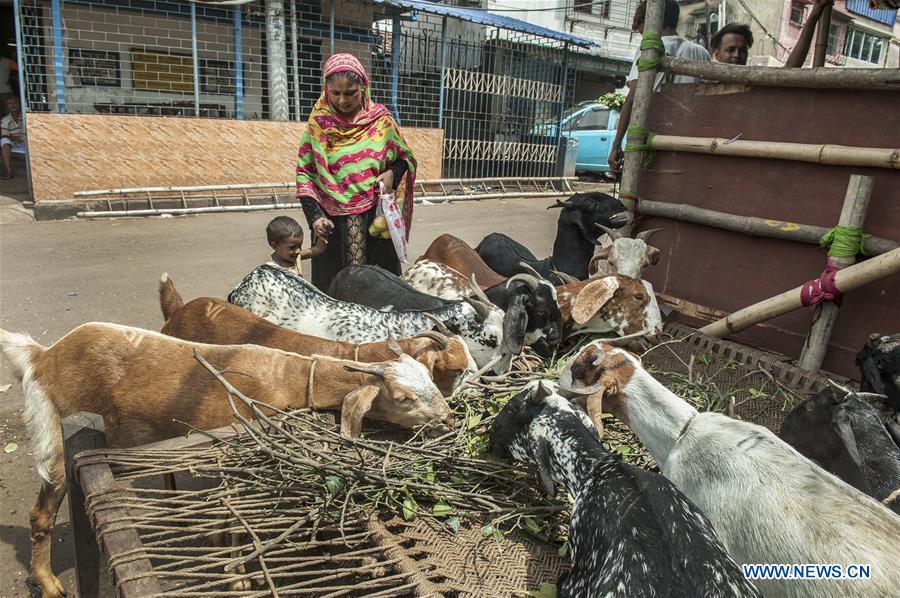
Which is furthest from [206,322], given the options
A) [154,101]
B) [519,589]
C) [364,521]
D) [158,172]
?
[154,101]

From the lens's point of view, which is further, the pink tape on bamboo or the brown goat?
the brown goat

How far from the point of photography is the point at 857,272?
324 centimetres

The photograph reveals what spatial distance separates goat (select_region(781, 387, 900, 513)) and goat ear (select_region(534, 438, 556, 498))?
3.37ft

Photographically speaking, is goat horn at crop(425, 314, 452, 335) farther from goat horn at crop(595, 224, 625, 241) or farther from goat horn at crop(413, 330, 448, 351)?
goat horn at crop(595, 224, 625, 241)

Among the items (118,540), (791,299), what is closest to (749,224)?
(791,299)

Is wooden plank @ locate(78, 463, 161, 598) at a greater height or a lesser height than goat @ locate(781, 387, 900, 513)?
lesser

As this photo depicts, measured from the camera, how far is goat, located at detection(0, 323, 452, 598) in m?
2.63

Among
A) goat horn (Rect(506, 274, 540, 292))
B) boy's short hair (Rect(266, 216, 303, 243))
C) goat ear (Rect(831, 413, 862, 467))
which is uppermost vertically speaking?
boy's short hair (Rect(266, 216, 303, 243))

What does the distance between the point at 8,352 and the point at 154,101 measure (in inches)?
439

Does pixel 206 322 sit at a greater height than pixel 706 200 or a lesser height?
lesser

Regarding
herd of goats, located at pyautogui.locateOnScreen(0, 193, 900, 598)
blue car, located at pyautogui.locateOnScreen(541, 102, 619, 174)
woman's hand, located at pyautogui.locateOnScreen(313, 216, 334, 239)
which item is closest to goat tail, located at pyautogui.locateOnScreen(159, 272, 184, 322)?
herd of goats, located at pyautogui.locateOnScreen(0, 193, 900, 598)

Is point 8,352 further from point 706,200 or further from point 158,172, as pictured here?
point 158,172

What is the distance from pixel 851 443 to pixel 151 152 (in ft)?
35.0

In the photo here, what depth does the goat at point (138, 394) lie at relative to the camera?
8.63 feet
